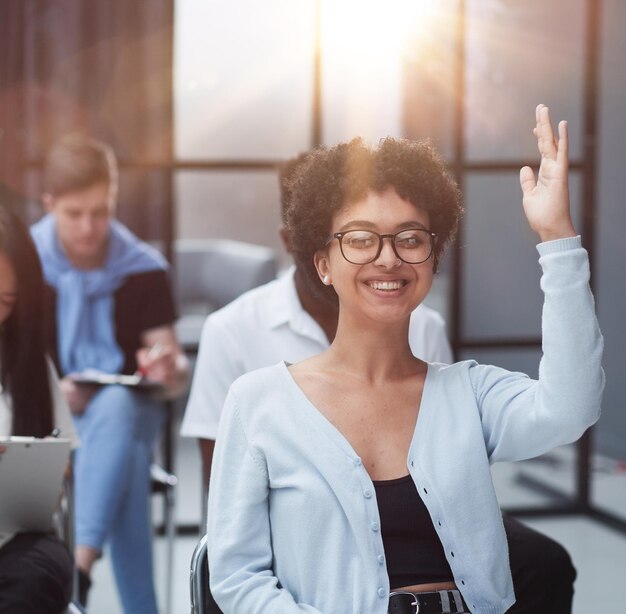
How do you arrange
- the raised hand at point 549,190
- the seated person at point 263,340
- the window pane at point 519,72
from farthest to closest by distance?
the window pane at point 519,72 < the seated person at point 263,340 < the raised hand at point 549,190

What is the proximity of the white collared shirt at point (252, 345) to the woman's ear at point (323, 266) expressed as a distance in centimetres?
64

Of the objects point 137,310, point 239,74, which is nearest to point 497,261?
point 239,74

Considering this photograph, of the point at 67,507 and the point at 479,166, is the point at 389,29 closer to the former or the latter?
the point at 479,166

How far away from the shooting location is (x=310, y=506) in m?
1.39

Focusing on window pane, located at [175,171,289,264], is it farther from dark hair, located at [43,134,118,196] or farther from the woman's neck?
the woman's neck

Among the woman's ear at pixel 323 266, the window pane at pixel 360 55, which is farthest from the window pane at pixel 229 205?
the woman's ear at pixel 323 266

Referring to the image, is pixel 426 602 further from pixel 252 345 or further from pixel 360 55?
pixel 360 55

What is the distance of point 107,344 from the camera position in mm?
3199

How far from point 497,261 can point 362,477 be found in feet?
9.39

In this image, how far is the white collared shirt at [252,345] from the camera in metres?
2.21

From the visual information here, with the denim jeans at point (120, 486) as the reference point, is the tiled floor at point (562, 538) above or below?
below

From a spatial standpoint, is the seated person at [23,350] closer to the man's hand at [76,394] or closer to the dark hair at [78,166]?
the man's hand at [76,394]

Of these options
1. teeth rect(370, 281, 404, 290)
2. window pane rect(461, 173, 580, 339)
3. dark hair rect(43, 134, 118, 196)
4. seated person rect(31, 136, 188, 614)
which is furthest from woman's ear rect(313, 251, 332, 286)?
window pane rect(461, 173, 580, 339)

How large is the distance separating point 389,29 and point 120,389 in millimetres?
1687
